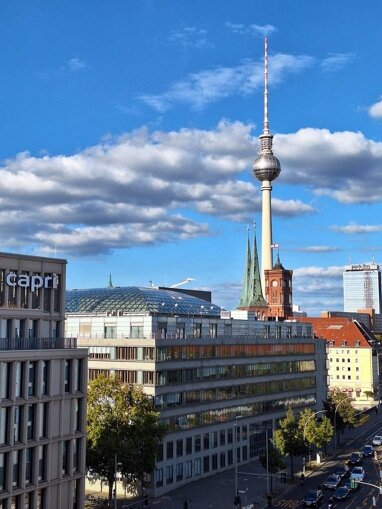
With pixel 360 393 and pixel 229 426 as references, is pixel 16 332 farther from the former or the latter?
pixel 360 393

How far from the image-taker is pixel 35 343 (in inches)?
2409

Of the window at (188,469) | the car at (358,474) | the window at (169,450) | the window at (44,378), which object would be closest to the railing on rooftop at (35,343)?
the window at (44,378)

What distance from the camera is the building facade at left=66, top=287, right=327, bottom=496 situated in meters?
88.7

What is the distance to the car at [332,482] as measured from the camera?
84375 millimetres

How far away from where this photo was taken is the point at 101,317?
3809 inches

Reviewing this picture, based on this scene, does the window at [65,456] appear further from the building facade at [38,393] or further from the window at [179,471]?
the window at [179,471]

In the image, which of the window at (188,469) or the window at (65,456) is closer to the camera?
the window at (65,456)

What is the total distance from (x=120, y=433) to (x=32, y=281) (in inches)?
Result: 861

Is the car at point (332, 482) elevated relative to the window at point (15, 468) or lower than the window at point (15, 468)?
lower

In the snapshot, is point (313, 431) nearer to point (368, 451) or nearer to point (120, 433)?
point (368, 451)

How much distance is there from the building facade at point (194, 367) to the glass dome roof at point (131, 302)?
0.19 m

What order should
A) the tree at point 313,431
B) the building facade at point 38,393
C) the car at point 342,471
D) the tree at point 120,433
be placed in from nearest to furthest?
the building facade at point 38,393
the tree at point 120,433
the car at point 342,471
the tree at point 313,431

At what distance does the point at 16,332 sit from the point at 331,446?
77239 mm

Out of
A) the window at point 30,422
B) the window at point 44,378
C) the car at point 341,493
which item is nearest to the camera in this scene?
the window at point 30,422
